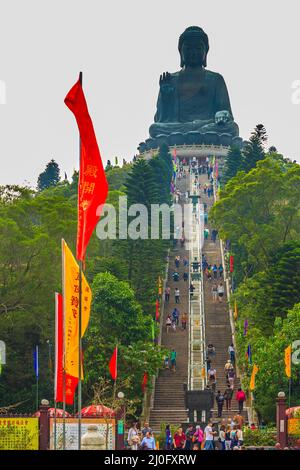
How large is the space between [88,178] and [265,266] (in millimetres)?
33604

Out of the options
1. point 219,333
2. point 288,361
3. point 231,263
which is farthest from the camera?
point 231,263

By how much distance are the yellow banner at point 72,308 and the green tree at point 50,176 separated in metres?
84.0

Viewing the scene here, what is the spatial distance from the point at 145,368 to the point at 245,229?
49.6ft

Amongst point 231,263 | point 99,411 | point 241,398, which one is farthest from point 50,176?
point 99,411

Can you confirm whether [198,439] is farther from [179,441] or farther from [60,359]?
Result: [60,359]

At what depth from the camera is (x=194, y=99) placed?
10044 centimetres

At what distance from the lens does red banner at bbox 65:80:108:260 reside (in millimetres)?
24469

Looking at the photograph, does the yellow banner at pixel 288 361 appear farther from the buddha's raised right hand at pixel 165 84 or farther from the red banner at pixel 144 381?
the buddha's raised right hand at pixel 165 84

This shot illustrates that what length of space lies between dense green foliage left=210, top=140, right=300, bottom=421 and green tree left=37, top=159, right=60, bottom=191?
158ft

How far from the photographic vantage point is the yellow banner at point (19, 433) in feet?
115

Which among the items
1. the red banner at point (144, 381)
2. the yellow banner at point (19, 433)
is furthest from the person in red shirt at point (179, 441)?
the red banner at point (144, 381)

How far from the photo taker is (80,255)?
2520cm

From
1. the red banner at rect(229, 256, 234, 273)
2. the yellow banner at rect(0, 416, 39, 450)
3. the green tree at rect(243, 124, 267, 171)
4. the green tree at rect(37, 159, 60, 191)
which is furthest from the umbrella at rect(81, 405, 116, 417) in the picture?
Answer: the green tree at rect(37, 159, 60, 191)
